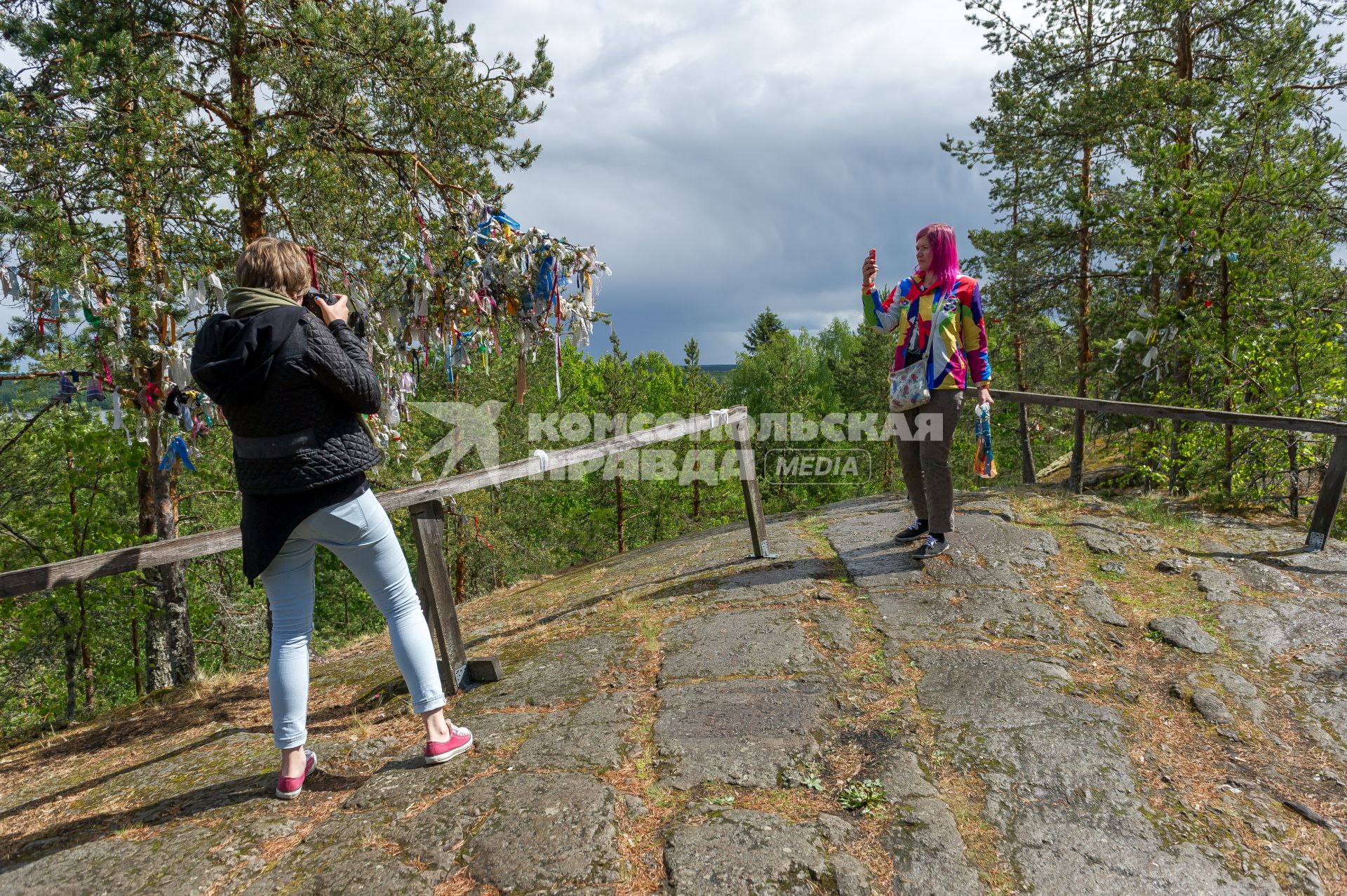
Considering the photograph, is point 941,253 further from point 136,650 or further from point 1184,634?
point 136,650

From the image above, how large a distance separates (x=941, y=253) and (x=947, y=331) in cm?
55

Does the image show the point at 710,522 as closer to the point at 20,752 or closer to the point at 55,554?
the point at 55,554

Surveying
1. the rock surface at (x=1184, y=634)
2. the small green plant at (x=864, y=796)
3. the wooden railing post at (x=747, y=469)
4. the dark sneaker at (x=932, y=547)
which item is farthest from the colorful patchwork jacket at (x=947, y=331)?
the small green plant at (x=864, y=796)

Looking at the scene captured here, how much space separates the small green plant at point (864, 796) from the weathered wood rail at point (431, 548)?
2.09 metres

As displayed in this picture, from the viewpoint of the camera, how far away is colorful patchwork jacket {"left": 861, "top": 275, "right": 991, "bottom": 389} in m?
5.04

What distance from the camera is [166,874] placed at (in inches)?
99.5

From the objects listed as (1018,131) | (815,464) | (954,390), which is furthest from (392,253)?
(815,464)

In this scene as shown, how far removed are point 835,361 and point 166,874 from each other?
37.7 m

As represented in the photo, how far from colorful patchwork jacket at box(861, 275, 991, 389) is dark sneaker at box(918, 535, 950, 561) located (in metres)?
1.19

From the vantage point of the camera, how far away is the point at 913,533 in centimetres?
610

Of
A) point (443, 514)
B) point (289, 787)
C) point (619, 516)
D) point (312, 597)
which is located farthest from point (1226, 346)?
point (619, 516)

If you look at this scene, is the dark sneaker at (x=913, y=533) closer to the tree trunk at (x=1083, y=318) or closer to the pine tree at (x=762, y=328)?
the tree trunk at (x=1083, y=318)

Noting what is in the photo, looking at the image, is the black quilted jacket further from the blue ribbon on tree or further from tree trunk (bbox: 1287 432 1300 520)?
tree trunk (bbox: 1287 432 1300 520)

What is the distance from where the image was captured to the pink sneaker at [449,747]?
312cm
